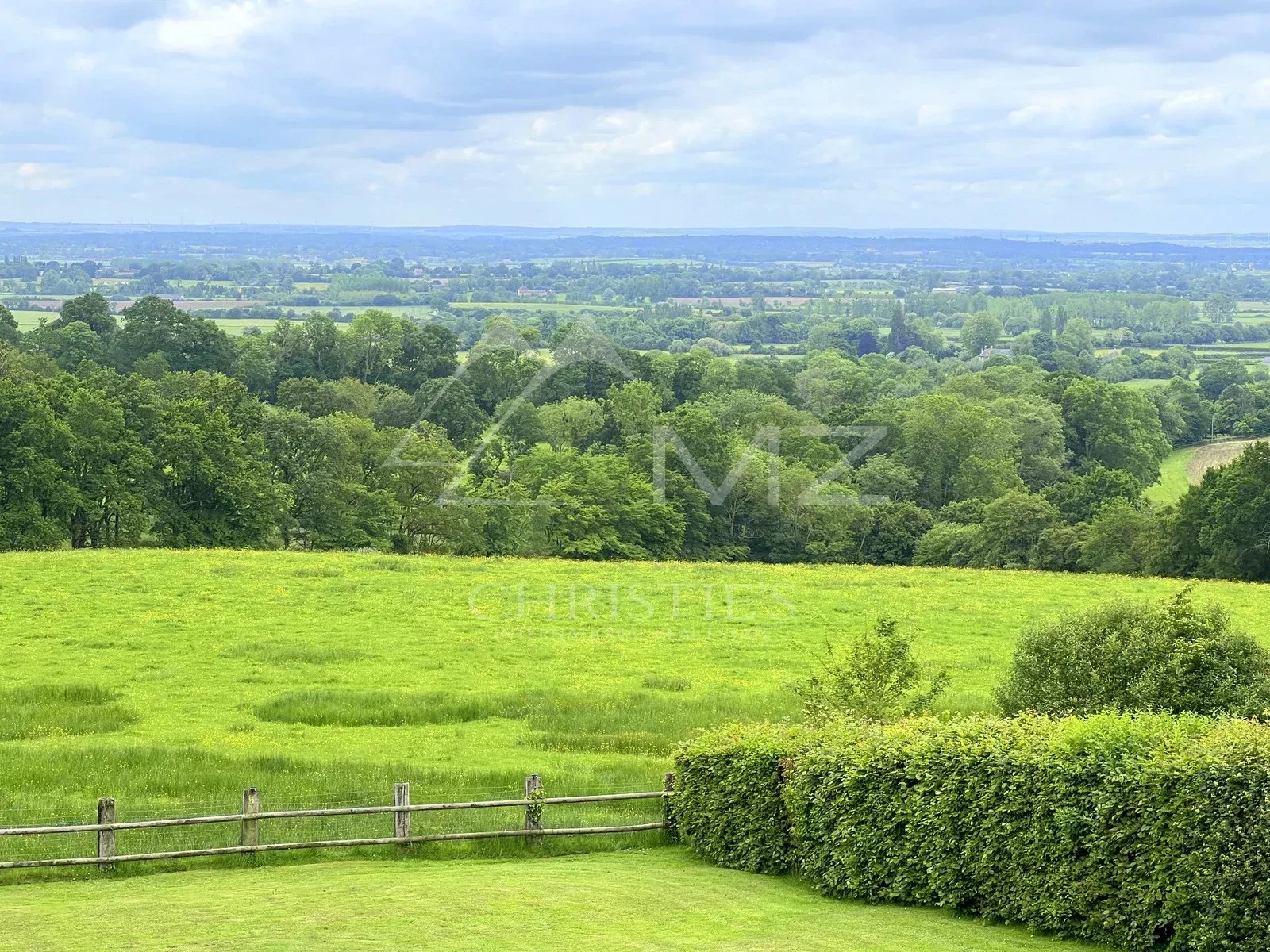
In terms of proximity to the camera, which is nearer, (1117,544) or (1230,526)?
(1230,526)

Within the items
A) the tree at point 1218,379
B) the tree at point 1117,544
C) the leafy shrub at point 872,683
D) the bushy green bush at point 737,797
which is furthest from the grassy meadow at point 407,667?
the tree at point 1218,379

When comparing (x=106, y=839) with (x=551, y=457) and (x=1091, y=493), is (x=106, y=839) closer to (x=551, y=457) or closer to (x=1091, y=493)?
(x=551, y=457)

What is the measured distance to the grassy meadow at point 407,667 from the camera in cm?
2366

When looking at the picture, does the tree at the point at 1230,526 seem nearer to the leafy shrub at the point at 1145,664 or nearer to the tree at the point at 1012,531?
the tree at the point at 1012,531

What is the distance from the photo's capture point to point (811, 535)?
87188mm

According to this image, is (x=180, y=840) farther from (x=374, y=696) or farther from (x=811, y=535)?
(x=811, y=535)

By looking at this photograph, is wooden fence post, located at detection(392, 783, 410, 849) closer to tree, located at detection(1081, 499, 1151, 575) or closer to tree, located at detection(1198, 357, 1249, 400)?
tree, located at detection(1081, 499, 1151, 575)

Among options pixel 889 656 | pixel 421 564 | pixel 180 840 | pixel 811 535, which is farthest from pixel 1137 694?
pixel 811 535

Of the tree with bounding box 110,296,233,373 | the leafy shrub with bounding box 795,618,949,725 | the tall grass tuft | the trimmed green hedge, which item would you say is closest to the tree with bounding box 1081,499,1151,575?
the leafy shrub with bounding box 795,618,949,725

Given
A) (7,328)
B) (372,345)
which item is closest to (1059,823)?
(372,345)

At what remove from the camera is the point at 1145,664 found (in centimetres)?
2377

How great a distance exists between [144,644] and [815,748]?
75.9ft

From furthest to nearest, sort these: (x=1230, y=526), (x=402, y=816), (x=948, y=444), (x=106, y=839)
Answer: (x=948, y=444), (x=1230, y=526), (x=402, y=816), (x=106, y=839)

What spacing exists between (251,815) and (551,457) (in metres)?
68.4
